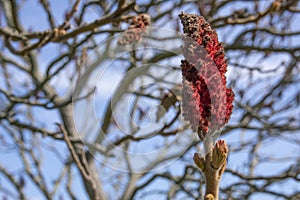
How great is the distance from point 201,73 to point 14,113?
299 cm

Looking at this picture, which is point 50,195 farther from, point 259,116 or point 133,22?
point 133,22

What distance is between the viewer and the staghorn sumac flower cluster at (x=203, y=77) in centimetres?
88

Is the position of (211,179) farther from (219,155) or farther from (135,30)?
(135,30)

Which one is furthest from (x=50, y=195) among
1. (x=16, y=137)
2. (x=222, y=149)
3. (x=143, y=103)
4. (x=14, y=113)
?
(x=222, y=149)

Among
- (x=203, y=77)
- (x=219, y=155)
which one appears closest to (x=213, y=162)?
(x=219, y=155)

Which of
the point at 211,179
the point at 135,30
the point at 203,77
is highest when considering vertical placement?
the point at 135,30

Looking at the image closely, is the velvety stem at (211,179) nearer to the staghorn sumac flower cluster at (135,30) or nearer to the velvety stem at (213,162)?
the velvety stem at (213,162)

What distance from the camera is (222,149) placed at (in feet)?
2.84

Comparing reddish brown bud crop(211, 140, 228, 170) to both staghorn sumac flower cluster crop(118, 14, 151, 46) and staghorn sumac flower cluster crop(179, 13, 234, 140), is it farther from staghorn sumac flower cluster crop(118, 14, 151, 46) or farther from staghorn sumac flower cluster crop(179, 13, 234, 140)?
staghorn sumac flower cluster crop(118, 14, 151, 46)

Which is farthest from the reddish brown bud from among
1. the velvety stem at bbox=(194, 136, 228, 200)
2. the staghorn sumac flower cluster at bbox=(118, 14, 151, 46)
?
the staghorn sumac flower cluster at bbox=(118, 14, 151, 46)

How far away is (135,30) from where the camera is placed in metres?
2.45

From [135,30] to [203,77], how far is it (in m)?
1.60

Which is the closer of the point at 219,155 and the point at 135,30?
the point at 219,155

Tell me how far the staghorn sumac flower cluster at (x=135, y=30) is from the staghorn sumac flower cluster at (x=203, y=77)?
60.9 inches
